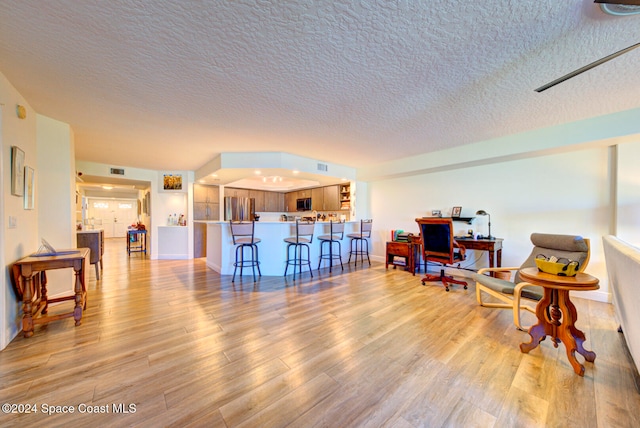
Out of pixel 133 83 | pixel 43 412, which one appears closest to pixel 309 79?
pixel 133 83

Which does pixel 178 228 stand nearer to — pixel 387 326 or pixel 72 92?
pixel 72 92

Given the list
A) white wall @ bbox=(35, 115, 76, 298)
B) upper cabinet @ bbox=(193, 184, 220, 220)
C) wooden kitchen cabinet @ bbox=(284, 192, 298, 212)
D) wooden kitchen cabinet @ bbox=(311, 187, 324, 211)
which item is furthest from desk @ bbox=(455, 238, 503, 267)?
upper cabinet @ bbox=(193, 184, 220, 220)

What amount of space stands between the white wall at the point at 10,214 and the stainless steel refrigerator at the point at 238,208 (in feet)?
14.8

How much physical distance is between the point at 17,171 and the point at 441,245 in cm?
523

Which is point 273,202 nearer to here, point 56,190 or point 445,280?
point 56,190

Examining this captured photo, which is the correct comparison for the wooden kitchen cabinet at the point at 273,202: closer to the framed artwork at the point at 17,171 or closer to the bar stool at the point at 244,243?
the bar stool at the point at 244,243

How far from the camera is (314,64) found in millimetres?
1924

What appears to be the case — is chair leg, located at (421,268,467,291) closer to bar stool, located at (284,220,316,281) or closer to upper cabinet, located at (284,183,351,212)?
bar stool, located at (284,220,316,281)

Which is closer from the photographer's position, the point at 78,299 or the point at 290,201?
the point at 78,299

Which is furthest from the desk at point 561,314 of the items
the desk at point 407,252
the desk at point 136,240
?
the desk at point 136,240

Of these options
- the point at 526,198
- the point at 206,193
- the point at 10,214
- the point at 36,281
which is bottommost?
the point at 36,281

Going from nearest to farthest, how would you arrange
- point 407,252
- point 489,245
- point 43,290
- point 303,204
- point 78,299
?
point 78,299
point 43,290
point 489,245
point 407,252
point 303,204

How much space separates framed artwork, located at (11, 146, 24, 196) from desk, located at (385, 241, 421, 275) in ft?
17.7

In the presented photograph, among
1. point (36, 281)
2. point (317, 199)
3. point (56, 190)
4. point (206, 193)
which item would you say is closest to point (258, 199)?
point (206, 193)
